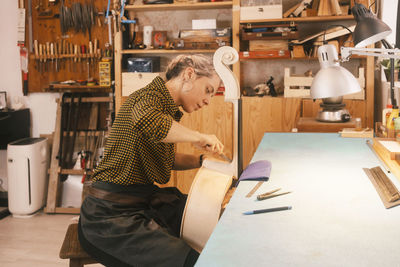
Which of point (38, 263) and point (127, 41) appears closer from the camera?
point (38, 263)

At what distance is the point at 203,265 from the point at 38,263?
267 cm

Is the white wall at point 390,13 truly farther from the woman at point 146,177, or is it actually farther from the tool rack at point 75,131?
the tool rack at point 75,131

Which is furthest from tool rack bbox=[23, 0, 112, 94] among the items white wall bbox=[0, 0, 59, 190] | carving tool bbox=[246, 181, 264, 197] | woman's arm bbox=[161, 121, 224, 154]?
carving tool bbox=[246, 181, 264, 197]

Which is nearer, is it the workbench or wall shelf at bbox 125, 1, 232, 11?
the workbench

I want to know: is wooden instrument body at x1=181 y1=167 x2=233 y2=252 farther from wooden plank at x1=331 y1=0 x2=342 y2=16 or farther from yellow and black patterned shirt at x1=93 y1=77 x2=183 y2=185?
wooden plank at x1=331 y1=0 x2=342 y2=16

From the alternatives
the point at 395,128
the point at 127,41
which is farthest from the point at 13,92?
the point at 395,128

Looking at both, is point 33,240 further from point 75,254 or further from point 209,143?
point 209,143

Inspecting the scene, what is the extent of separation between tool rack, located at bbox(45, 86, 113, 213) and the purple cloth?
2.65 metres

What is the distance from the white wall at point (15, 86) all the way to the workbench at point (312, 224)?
332cm

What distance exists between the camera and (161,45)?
4.18 metres

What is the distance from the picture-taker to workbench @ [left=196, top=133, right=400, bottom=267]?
999mm

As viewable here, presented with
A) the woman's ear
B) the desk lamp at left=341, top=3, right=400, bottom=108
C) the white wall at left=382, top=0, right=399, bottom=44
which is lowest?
the woman's ear

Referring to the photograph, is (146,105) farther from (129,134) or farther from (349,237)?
(349,237)

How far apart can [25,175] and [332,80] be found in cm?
313
